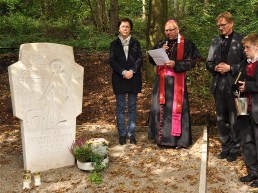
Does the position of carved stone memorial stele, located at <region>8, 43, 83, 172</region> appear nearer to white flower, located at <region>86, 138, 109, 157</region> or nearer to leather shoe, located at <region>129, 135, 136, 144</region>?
white flower, located at <region>86, 138, 109, 157</region>

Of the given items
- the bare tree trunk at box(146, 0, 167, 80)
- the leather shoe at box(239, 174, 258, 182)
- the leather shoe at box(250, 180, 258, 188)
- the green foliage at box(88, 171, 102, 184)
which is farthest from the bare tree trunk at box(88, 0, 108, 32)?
the leather shoe at box(250, 180, 258, 188)

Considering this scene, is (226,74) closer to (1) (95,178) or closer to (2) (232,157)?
(2) (232,157)

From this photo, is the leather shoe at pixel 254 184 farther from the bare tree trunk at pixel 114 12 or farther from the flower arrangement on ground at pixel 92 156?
the bare tree trunk at pixel 114 12

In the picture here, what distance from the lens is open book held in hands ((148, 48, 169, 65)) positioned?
6.11 m

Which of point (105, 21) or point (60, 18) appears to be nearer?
point (105, 21)

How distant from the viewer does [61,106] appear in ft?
19.4

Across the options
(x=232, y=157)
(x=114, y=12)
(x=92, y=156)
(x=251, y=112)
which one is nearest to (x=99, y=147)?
(x=92, y=156)

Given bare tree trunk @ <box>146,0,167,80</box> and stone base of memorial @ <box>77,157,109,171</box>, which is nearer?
stone base of memorial @ <box>77,157,109,171</box>

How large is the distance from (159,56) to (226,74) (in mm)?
1111

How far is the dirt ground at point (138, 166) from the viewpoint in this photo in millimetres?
5316

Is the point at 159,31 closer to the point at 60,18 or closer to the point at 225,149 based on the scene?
the point at 225,149

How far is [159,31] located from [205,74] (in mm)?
2333

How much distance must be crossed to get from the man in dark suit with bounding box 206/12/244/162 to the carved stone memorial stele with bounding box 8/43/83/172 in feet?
7.21

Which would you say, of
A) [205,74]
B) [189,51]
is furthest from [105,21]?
[189,51]
